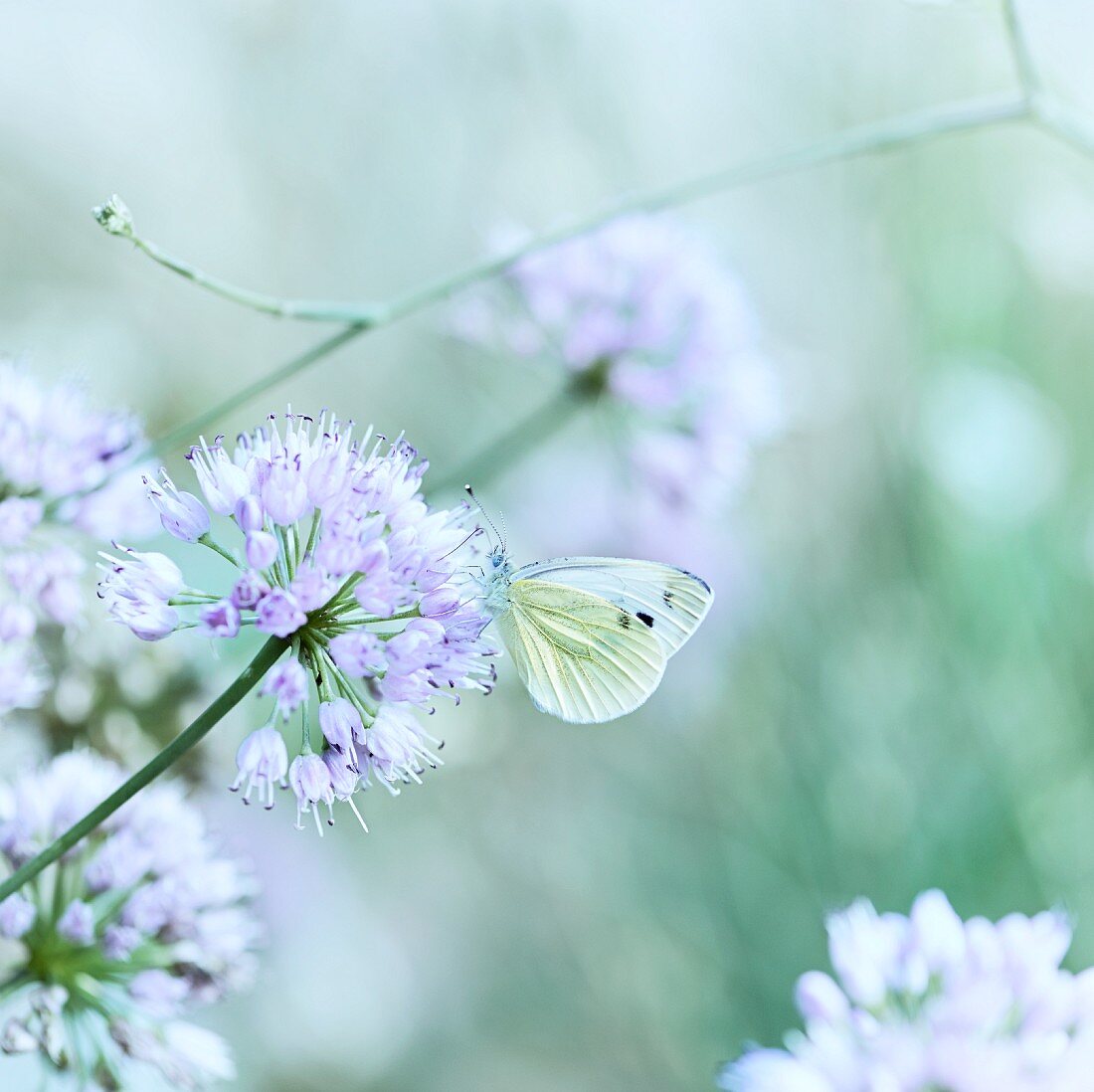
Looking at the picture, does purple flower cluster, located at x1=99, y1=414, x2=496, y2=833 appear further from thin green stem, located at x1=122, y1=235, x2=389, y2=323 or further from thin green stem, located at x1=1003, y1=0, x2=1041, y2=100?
thin green stem, located at x1=1003, y1=0, x2=1041, y2=100

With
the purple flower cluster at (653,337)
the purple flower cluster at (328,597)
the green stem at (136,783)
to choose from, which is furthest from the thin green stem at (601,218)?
the green stem at (136,783)

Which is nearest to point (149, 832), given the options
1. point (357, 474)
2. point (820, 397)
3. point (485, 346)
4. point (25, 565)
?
point (25, 565)

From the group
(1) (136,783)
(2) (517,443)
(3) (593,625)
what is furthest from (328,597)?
(2) (517,443)

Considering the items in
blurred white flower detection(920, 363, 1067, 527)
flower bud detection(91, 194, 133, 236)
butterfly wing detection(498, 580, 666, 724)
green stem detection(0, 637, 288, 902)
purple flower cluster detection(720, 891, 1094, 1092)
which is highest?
blurred white flower detection(920, 363, 1067, 527)

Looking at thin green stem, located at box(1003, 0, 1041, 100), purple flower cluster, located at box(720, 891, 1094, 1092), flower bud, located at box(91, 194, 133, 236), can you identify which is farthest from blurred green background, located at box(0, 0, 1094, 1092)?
flower bud, located at box(91, 194, 133, 236)

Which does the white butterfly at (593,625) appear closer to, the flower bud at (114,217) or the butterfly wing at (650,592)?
the butterfly wing at (650,592)

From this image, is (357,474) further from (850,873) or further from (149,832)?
(850,873)

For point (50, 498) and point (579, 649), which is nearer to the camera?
point (50, 498)

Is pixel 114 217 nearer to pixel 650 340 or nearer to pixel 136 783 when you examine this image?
pixel 136 783
